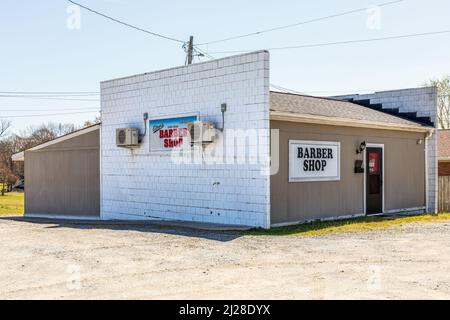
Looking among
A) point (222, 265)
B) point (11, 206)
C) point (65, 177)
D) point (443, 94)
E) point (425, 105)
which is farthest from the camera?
point (443, 94)

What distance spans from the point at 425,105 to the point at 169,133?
921 cm

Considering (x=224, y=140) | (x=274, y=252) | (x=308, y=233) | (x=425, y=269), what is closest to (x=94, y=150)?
(x=224, y=140)

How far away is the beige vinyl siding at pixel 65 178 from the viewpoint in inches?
699

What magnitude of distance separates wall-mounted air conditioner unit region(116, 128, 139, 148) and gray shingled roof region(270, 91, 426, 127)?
4.13 meters

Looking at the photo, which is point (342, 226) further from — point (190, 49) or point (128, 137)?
point (190, 49)

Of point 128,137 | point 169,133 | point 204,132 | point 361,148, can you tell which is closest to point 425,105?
point 361,148

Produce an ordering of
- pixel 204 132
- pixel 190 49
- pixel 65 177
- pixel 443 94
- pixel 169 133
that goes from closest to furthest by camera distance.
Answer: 1. pixel 204 132
2. pixel 169 133
3. pixel 65 177
4. pixel 190 49
5. pixel 443 94

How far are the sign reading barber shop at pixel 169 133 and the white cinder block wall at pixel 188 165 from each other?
0.70 ft

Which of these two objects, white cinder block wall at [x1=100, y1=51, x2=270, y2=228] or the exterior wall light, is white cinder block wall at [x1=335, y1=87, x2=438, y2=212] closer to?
the exterior wall light

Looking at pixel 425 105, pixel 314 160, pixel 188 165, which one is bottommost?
pixel 188 165

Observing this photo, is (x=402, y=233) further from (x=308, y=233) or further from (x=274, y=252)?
(x=274, y=252)

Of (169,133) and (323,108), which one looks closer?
(169,133)

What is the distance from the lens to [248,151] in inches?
493
